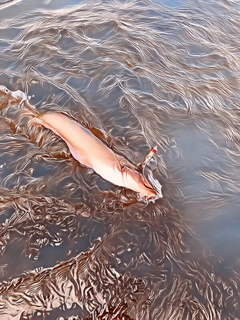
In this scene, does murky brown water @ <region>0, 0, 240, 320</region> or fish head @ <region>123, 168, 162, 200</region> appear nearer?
murky brown water @ <region>0, 0, 240, 320</region>

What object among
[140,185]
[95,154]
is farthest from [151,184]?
[95,154]

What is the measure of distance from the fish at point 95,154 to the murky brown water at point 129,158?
0.08ft

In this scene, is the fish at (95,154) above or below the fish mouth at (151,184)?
above

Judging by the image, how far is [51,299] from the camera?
0.91m

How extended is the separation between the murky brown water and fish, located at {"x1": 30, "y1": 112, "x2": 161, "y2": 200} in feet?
0.08

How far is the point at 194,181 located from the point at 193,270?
285 mm

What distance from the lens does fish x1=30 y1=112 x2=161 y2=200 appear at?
43.1 inches

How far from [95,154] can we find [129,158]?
11 centimetres

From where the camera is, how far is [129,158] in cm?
115

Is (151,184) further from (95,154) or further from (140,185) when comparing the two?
(95,154)

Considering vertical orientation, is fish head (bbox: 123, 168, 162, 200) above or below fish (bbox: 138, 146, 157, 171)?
below

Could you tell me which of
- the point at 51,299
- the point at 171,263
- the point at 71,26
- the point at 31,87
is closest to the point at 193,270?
the point at 171,263

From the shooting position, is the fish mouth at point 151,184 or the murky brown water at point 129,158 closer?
the murky brown water at point 129,158

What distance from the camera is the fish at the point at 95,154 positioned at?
1.10m
